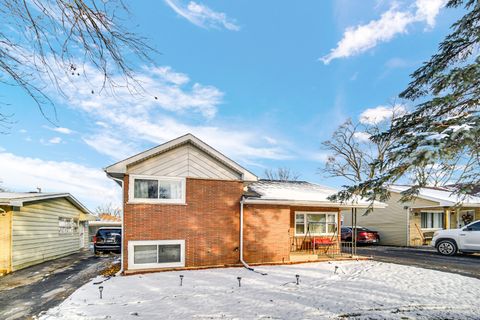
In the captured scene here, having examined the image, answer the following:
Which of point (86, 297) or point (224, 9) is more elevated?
point (224, 9)

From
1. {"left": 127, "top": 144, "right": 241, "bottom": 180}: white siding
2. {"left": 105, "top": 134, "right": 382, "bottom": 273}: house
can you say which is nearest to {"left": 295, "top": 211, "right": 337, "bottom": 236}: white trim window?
{"left": 105, "top": 134, "right": 382, "bottom": 273}: house

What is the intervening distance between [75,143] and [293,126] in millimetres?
14582

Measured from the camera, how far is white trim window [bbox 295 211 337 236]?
1548 cm

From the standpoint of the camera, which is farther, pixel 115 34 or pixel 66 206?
pixel 66 206

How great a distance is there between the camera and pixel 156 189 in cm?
1170

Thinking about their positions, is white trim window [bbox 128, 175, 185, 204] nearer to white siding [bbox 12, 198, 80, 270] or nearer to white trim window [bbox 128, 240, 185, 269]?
white trim window [bbox 128, 240, 185, 269]

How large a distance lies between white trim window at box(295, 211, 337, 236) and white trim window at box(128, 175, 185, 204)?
640 cm

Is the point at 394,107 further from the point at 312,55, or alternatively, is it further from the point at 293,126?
the point at 312,55

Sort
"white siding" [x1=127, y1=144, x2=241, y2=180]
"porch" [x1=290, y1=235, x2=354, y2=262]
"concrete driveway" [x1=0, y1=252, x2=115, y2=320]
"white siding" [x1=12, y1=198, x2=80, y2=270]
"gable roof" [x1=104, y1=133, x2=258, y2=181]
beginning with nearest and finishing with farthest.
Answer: "concrete driveway" [x1=0, y1=252, x2=115, y2=320]
"gable roof" [x1=104, y1=133, x2=258, y2=181]
"white siding" [x1=127, y1=144, x2=241, y2=180]
"white siding" [x1=12, y1=198, x2=80, y2=270]
"porch" [x1=290, y1=235, x2=354, y2=262]

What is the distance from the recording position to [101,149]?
1642 cm

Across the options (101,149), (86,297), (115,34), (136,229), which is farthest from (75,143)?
(115,34)

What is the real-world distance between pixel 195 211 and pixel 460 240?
Result: 548 inches

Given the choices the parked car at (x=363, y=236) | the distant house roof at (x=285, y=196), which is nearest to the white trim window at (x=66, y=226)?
the distant house roof at (x=285, y=196)

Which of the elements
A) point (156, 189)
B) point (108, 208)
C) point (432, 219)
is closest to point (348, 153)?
point (432, 219)
